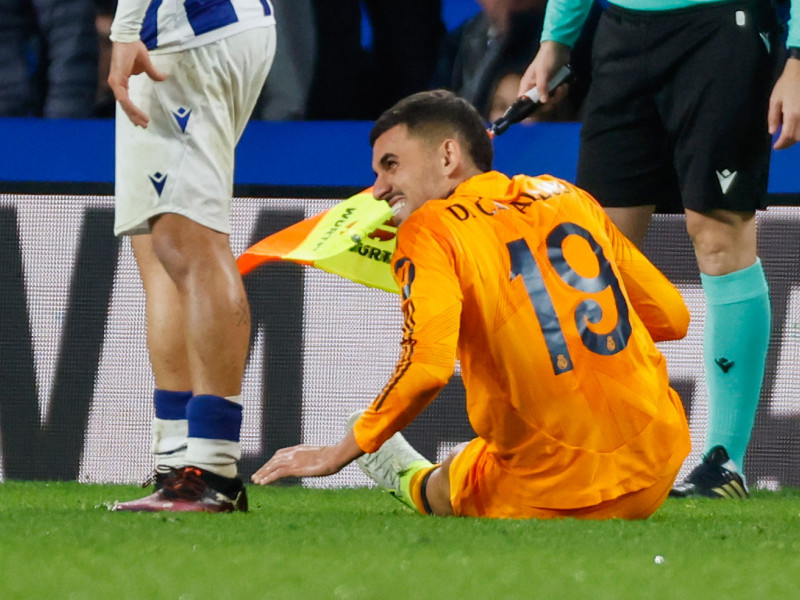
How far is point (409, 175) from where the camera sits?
90.3 inches

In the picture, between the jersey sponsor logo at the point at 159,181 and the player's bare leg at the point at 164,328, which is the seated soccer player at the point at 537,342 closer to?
the jersey sponsor logo at the point at 159,181

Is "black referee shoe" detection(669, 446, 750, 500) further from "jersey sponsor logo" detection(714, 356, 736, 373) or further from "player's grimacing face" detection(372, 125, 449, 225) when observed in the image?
"player's grimacing face" detection(372, 125, 449, 225)

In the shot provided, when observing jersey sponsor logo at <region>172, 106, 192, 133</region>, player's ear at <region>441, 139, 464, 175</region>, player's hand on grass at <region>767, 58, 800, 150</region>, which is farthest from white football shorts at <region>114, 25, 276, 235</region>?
player's hand on grass at <region>767, 58, 800, 150</region>

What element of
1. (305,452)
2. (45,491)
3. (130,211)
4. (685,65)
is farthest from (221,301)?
(685,65)

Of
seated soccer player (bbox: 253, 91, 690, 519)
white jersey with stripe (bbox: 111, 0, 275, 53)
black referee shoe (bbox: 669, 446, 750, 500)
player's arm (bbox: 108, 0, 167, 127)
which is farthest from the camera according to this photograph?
black referee shoe (bbox: 669, 446, 750, 500)

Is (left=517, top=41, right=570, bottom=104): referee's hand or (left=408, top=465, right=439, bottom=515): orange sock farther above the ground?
(left=517, top=41, right=570, bottom=104): referee's hand

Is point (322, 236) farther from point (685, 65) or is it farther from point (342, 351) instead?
point (685, 65)

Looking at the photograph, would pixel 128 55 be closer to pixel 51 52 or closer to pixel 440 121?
pixel 440 121

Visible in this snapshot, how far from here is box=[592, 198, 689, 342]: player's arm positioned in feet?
7.68

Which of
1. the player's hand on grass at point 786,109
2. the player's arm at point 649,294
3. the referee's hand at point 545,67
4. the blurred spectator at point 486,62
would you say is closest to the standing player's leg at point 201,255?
the player's arm at point 649,294

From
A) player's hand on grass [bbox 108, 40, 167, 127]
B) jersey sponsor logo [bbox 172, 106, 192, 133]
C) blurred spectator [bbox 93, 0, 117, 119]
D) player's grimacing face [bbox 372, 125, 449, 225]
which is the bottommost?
blurred spectator [bbox 93, 0, 117, 119]

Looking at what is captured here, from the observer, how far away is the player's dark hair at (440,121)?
2.31 m

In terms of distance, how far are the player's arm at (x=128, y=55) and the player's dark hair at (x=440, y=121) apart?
395mm

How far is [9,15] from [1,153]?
14.8 inches
